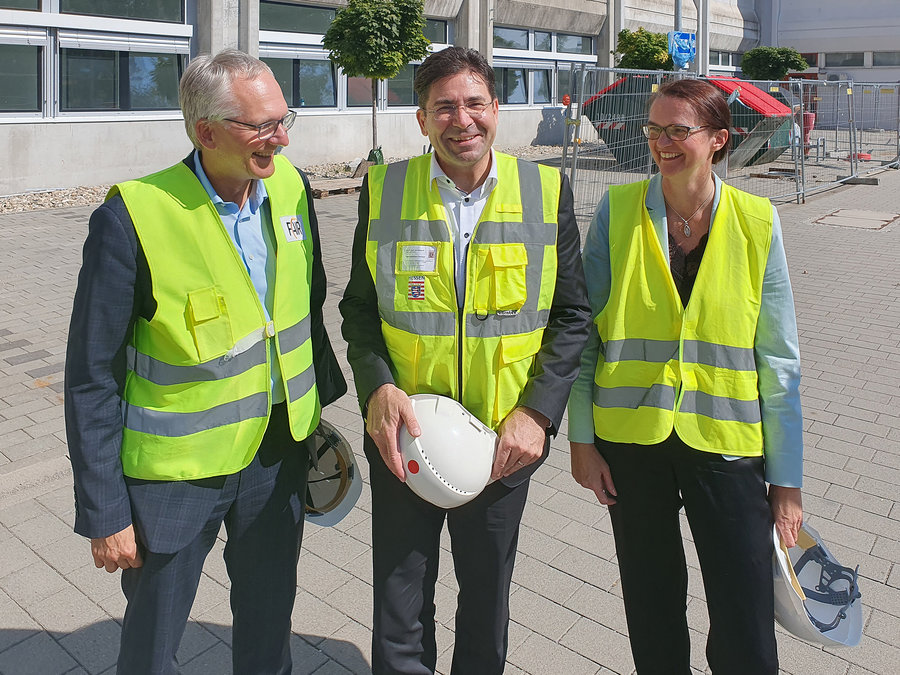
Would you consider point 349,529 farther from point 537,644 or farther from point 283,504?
point 283,504

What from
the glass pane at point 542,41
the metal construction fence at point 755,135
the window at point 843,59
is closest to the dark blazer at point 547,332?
the metal construction fence at point 755,135

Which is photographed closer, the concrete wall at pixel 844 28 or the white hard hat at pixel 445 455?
the white hard hat at pixel 445 455

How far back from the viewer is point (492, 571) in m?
2.46

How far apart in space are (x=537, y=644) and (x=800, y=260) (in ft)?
29.4

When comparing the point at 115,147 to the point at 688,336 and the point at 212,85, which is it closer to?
the point at 212,85

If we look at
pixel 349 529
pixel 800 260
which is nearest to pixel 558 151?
pixel 800 260

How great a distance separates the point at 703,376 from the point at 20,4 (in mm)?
15836

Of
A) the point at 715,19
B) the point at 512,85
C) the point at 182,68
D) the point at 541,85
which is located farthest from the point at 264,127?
the point at 715,19

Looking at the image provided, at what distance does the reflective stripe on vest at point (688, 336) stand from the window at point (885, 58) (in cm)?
4408

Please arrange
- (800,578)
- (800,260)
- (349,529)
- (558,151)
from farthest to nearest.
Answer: (558,151) < (800,260) < (349,529) < (800,578)

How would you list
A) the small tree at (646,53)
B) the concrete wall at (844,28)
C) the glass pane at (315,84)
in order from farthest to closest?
1. the concrete wall at (844,28)
2. the small tree at (646,53)
3. the glass pane at (315,84)

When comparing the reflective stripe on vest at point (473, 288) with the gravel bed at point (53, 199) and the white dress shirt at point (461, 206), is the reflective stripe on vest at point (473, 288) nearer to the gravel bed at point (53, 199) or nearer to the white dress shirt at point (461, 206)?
the white dress shirt at point (461, 206)

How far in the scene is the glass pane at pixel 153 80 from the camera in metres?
16.6

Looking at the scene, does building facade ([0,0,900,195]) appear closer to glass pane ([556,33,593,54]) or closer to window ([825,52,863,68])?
glass pane ([556,33,593,54])
